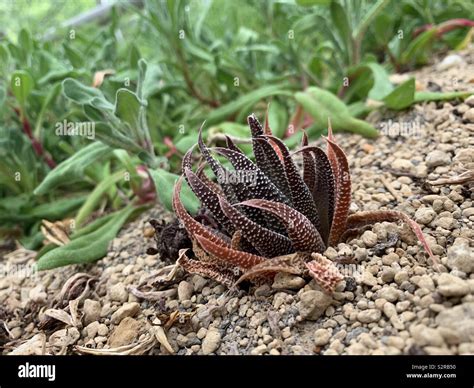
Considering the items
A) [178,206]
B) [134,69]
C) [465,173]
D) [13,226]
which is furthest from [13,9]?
[465,173]

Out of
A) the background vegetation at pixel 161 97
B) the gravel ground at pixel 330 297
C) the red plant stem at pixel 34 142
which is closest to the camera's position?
the gravel ground at pixel 330 297

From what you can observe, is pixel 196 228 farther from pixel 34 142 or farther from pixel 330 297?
pixel 34 142

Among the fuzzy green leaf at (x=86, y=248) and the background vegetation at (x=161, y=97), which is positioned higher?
the background vegetation at (x=161, y=97)

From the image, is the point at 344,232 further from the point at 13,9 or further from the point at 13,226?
the point at 13,9

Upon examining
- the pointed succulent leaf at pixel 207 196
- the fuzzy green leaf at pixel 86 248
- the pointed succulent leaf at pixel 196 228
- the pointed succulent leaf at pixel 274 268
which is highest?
the pointed succulent leaf at pixel 207 196

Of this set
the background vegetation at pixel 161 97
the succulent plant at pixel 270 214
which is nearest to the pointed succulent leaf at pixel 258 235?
the succulent plant at pixel 270 214

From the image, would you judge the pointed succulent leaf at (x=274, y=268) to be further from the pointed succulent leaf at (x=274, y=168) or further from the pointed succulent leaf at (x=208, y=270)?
the pointed succulent leaf at (x=274, y=168)

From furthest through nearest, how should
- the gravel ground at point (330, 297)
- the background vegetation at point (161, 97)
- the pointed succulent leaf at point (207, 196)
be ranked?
the background vegetation at point (161, 97)
the pointed succulent leaf at point (207, 196)
the gravel ground at point (330, 297)
